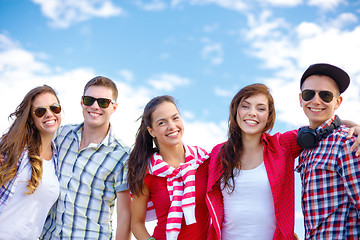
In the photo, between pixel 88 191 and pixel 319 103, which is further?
pixel 88 191

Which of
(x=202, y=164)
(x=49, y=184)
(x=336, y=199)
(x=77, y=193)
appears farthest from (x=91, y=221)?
(x=336, y=199)

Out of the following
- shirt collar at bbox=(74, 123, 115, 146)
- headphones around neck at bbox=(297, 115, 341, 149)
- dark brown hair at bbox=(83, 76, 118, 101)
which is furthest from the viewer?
dark brown hair at bbox=(83, 76, 118, 101)

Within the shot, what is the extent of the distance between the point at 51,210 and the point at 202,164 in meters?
2.33

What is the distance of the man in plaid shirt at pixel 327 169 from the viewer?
11.8ft

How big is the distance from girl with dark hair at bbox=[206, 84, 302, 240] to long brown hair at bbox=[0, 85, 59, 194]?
2500 mm

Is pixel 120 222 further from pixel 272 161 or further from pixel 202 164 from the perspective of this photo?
pixel 272 161

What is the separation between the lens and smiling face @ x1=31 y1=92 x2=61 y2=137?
5.49m

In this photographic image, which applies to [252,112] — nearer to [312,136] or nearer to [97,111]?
[312,136]

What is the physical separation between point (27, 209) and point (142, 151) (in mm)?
1791

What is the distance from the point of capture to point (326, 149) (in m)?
3.87

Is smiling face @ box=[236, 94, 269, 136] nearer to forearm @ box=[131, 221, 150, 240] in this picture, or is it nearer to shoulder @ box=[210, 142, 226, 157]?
shoulder @ box=[210, 142, 226, 157]

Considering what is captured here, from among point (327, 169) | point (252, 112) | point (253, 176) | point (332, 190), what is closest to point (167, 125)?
point (252, 112)

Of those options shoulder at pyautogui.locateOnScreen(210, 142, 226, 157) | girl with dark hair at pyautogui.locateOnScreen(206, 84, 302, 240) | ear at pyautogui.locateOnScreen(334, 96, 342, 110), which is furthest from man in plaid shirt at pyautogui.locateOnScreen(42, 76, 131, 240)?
ear at pyautogui.locateOnScreen(334, 96, 342, 110)

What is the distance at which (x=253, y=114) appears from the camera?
438 cm
